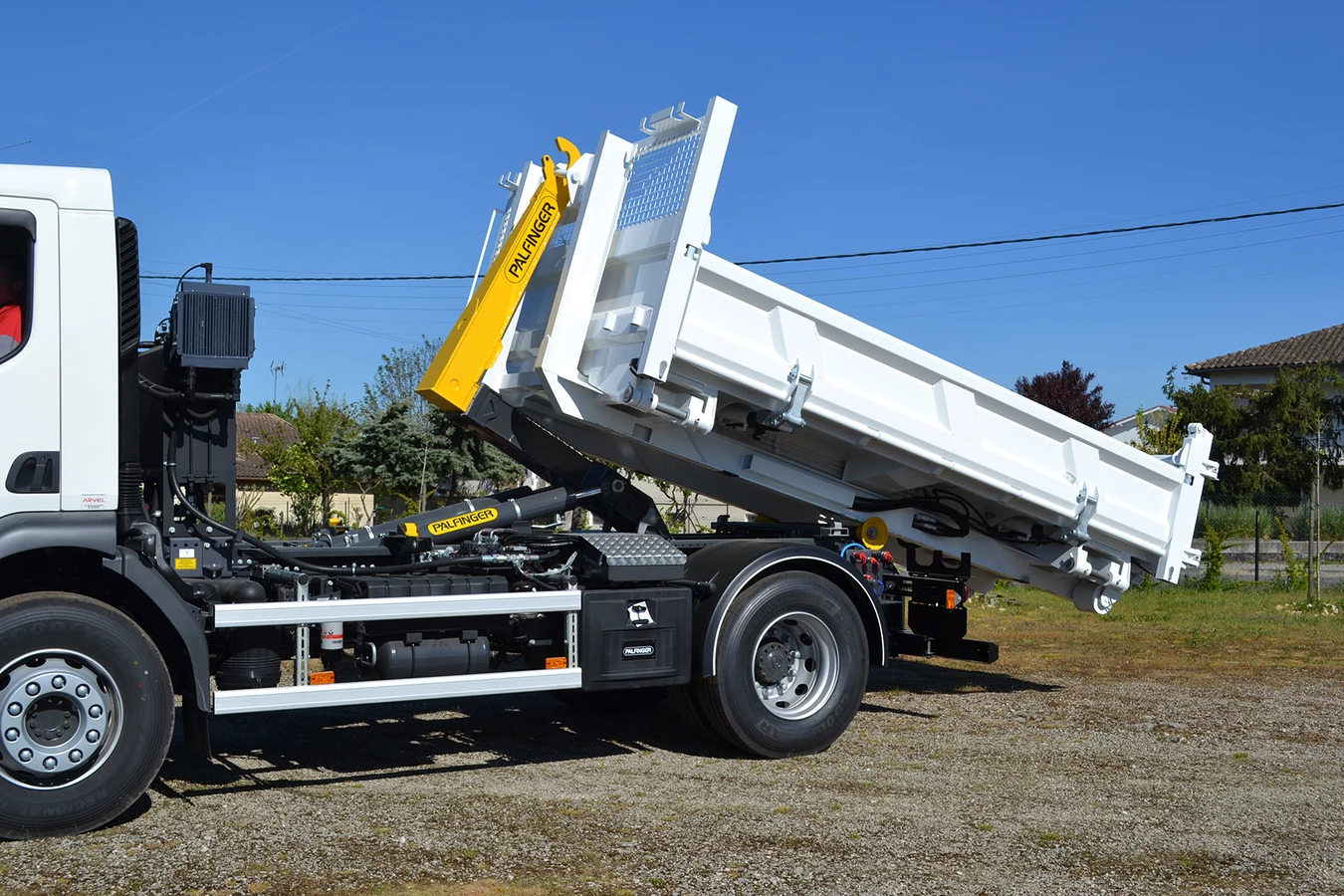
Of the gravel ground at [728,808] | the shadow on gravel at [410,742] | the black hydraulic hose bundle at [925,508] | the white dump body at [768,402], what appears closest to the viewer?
the gravel ground at [728,808]

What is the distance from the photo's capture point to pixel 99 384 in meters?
5.88

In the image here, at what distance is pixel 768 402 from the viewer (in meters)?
7.74

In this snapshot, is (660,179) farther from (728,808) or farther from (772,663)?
(728,808)

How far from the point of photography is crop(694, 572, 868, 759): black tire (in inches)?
296

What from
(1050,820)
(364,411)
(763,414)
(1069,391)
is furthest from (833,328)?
(1069,391)

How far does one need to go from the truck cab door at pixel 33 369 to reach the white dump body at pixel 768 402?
2.74 meters

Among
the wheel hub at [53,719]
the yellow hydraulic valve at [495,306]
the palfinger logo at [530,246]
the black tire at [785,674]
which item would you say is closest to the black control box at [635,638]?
the black tire at [785,674]

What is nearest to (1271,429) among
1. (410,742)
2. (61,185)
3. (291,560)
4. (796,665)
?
(796,665)

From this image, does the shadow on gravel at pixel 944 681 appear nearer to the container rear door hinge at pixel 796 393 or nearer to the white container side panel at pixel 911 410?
the white container side panel at pixel 911 410

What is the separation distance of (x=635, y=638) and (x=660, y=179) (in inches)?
109

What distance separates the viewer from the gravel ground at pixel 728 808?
523 cm

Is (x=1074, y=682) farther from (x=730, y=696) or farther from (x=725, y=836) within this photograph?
(x=725, y=836)

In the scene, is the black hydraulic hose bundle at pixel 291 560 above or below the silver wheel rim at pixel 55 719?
above

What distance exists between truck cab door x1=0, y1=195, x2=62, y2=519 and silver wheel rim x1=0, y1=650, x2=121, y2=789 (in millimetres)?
729
